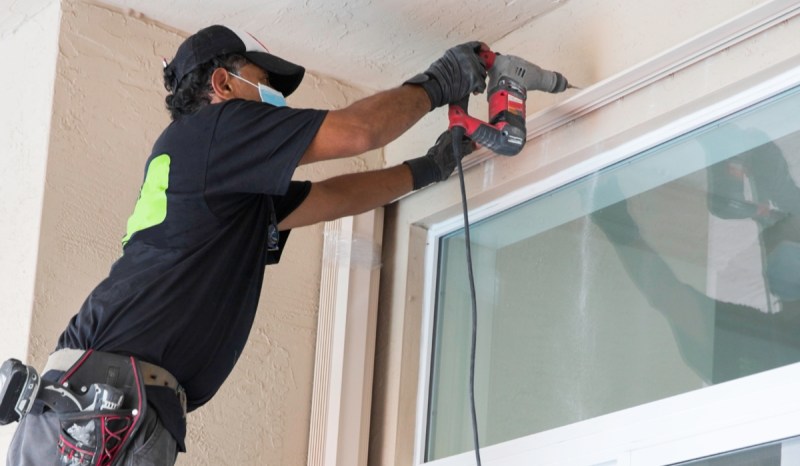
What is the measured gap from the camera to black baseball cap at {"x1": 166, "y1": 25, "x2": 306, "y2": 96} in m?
2.49

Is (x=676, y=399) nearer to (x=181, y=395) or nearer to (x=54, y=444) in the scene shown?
(x=181, y=395)

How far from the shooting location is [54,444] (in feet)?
6.94

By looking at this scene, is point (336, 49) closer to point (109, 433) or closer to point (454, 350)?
point (454, 350)

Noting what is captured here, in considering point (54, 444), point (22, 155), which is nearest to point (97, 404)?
point (54, 444)

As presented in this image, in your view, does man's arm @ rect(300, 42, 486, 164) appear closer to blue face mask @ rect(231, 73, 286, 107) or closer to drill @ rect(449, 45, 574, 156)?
drill @ rect(449, 45, 574, 156)

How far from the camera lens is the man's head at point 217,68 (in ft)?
8.18

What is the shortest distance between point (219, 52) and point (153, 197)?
14.5 inches

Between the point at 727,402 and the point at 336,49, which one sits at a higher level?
the point at 336,49

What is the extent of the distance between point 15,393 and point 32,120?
98 cm

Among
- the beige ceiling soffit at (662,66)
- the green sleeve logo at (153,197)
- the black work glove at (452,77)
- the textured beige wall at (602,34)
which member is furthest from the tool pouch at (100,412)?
the textured beige wall at (602,34)

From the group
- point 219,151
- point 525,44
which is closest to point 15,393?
point 219,151

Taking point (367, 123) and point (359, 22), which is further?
point (359, 22)

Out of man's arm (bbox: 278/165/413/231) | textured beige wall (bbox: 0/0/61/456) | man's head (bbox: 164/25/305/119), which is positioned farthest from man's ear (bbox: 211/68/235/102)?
textured beige wall (bbox: 0/0/61/456)

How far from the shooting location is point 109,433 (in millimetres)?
2082
